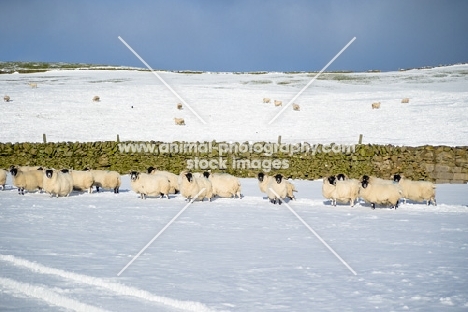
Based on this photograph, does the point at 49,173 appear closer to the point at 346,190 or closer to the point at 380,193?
the point at 346,190

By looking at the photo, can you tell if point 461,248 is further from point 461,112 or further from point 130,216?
point 461,112

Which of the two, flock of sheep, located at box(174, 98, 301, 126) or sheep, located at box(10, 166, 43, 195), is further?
flock of sheep, located at box(174, 98, 301, 126)

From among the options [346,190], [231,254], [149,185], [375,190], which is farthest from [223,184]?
[231,254]

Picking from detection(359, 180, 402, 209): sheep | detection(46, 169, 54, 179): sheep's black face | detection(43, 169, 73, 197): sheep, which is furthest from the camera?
detection(43, 169, 73, 197): sheep

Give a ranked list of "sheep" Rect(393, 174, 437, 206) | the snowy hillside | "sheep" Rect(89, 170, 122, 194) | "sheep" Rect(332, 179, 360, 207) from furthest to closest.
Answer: the snowy hillside → "sheep" Rect(89, 170, 122, 194) → "sheep" Rect(393, 174, 437, 206) → "sheep" Rect(332, 179, 360, 207)

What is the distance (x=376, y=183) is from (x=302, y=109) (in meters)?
24.5

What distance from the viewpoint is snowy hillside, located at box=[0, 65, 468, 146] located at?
1204 inches

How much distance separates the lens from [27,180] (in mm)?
16703

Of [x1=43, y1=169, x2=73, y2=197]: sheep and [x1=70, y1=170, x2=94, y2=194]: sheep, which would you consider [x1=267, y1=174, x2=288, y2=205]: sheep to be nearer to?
[x1=70, y1=170, x2=94, y2=194]: sheep

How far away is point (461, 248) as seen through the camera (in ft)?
30.5

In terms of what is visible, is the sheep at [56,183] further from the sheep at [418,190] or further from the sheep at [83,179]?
the sheep at [418,190]

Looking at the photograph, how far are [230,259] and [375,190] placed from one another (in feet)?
24.6

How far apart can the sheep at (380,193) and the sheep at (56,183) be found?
31.4 feet

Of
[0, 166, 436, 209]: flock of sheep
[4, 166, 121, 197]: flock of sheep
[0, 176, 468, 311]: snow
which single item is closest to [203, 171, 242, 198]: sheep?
[0, 166, 436, 209]: flock of sheep
